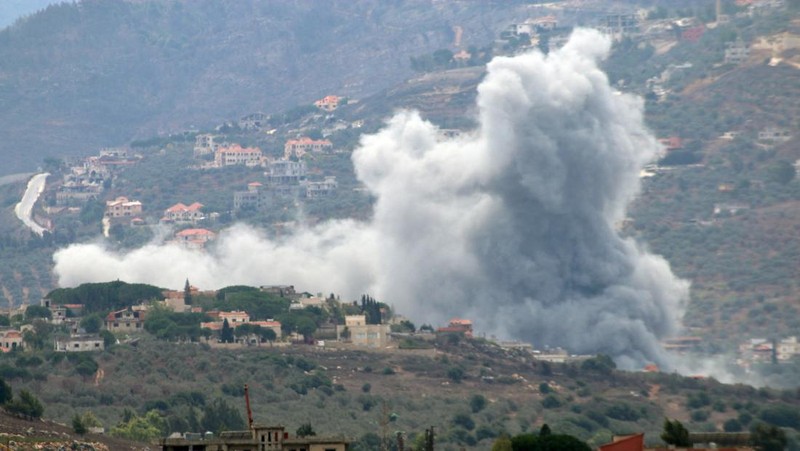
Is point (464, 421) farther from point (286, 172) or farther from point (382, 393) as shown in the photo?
Result: point (286, 172)

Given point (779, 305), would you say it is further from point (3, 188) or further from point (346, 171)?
point (3, 188)

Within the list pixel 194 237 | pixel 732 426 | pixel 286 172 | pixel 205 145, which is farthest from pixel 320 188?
pixel 732 426

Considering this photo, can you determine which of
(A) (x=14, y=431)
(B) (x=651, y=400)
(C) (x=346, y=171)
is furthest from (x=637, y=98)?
(A) (x=14, y=431)

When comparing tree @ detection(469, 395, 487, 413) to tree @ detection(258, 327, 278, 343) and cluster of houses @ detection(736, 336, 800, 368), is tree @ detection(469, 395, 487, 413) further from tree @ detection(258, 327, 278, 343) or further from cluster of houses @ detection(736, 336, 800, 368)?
cluster of houses @ detection(736, 336, 800, 368)

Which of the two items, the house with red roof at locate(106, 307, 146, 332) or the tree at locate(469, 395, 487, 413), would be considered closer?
the tree at locate(469, 395, 487, 413)

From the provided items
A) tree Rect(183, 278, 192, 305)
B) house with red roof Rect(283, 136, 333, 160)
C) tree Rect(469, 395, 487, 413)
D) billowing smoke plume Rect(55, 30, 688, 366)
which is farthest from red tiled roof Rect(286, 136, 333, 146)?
tree Rect(469, 395, 487, 413)

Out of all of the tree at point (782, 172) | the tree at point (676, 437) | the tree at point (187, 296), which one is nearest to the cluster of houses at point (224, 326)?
the tree at point (187, 296)

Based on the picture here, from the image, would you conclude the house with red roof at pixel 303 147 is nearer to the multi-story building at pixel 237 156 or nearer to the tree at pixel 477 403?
the multi-story building at pixel 237 156

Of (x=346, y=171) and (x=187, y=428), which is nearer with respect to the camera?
(x=187, y=428)
